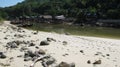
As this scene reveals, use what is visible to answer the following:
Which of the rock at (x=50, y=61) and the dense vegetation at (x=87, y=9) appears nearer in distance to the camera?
the rock at (x=50, y=61)

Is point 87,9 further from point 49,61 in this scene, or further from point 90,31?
point 49,61

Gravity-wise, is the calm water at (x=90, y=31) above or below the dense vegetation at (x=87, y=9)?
above

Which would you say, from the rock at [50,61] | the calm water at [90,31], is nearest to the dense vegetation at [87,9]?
the calm water at [90,31]

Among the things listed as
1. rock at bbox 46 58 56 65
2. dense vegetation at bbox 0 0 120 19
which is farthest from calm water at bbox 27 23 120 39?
dense vegetation at bbox 0 0 120 19

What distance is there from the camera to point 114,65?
11820 millimetres

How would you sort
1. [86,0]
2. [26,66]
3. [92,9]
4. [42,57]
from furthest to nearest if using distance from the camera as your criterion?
[86,0] → [92,9] → [42,57] → [26,66]

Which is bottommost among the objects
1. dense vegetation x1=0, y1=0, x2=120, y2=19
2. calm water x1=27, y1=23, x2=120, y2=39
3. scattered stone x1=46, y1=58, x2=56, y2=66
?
dense vegetation x1=0, y1=0, x2=120, y2=19

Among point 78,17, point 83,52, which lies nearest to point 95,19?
point 78,17

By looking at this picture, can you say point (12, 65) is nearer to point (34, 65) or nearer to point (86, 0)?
point (34, 65)

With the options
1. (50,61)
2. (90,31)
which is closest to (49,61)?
(50,61)

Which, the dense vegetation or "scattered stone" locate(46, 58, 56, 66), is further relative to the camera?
the dense vegetation

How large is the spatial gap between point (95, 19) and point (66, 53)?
87.6m

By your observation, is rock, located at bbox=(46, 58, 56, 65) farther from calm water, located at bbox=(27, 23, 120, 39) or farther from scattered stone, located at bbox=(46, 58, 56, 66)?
calm water, located at bbox=(27, 23, 120, 39)

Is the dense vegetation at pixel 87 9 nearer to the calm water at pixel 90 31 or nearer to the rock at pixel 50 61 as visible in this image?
the calm water at pixel 90 31
